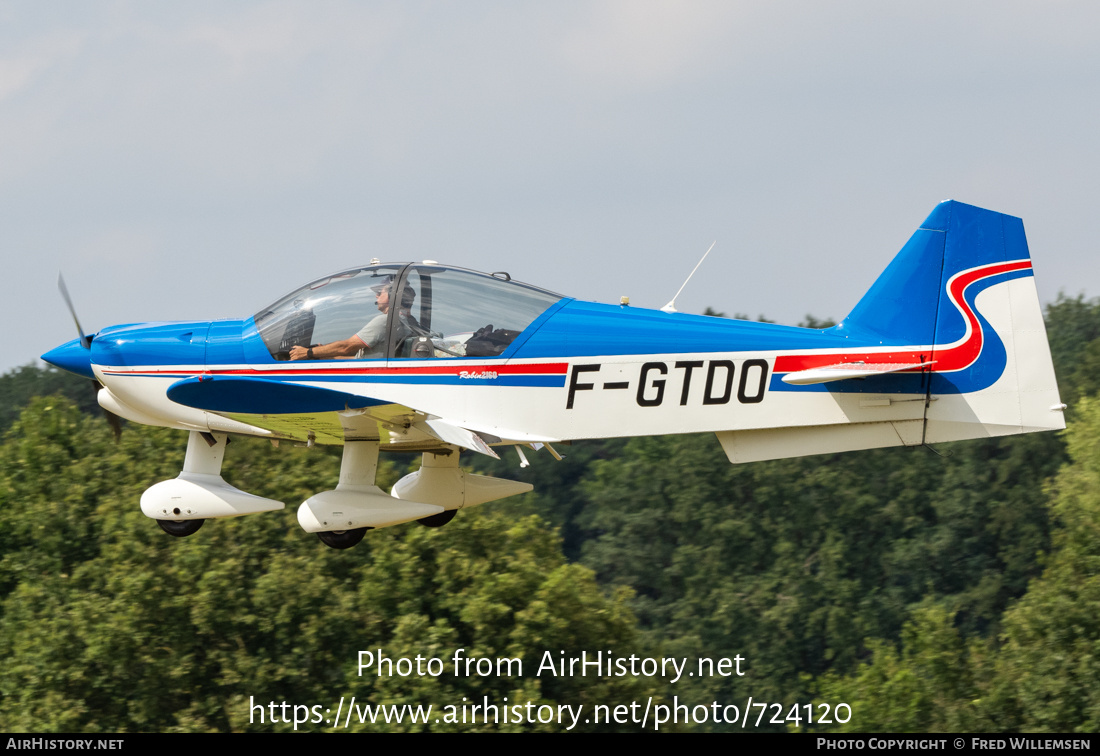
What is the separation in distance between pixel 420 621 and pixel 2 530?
33.9 feet

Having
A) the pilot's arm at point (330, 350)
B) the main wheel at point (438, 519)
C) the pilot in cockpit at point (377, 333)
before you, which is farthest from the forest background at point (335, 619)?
the pilot in cockpit at point (377, 333)

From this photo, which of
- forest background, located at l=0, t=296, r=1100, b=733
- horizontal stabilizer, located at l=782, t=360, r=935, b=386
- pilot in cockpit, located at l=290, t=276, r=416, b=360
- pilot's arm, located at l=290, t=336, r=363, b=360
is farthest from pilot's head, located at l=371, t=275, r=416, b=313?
forest background, located at l=0, t=296, r=1100, b=733

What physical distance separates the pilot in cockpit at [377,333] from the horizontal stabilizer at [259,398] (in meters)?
0.82

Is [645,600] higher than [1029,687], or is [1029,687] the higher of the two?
[645,600]

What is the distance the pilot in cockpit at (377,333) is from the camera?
965 centimetres

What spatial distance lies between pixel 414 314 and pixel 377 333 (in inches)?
12.5

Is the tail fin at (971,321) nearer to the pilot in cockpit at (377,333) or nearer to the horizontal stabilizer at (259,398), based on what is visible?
the pilot in cockpit at (377,333)

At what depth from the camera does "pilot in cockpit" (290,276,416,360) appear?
31.7ft

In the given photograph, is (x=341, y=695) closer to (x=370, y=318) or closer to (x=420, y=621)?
(x=420, y=621)

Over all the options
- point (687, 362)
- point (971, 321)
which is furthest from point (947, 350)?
point (687, 362)

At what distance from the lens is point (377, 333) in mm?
9672

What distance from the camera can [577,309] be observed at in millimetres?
9820
